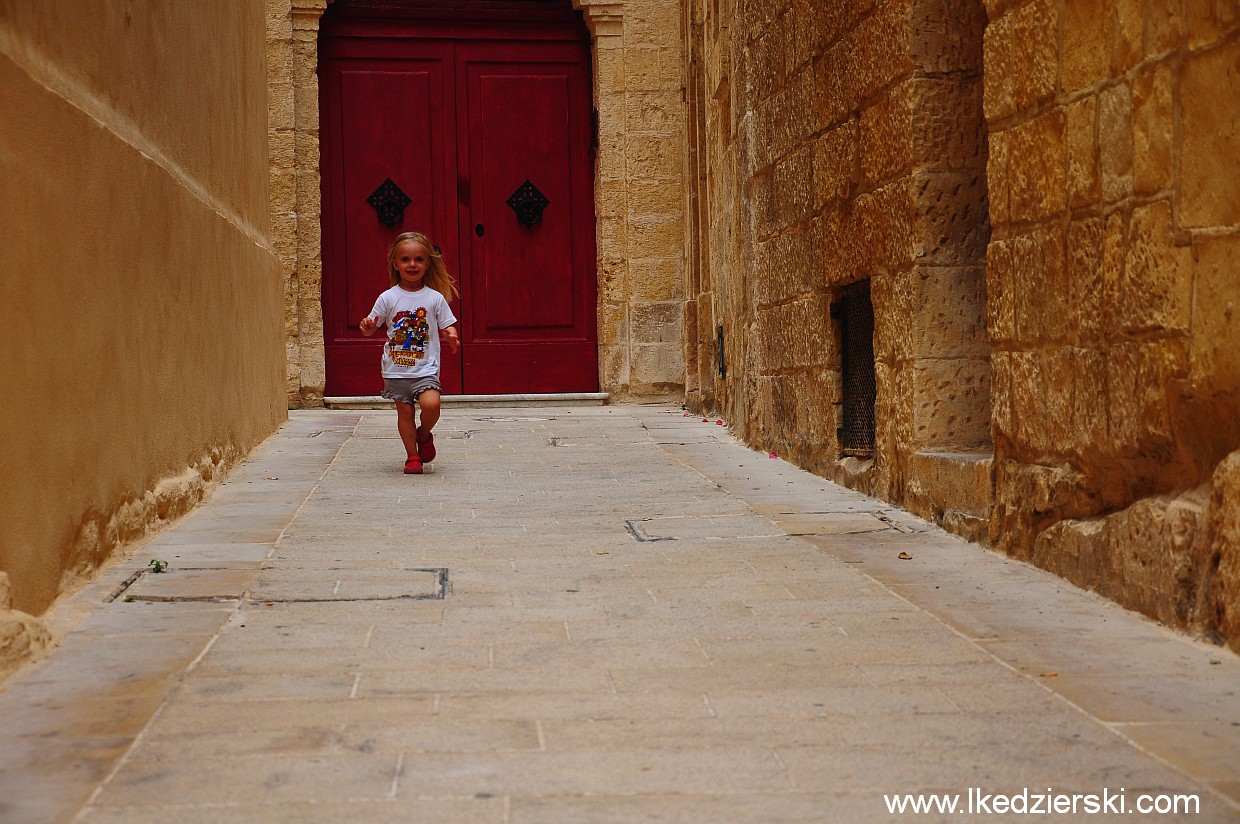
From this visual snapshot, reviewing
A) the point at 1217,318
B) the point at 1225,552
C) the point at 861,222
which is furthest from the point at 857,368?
the point at 1225,552

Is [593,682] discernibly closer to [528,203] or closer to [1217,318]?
[1217,318]

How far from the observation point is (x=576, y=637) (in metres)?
3.18

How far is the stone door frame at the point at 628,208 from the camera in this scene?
1033 cm

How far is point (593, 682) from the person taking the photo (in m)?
2.78

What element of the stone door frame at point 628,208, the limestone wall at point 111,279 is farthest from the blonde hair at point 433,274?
the stone door frame at point 628,208

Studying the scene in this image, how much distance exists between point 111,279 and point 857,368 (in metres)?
3.12

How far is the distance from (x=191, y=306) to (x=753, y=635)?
335 centimetres

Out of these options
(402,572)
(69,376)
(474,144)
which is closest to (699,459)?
(402,572)

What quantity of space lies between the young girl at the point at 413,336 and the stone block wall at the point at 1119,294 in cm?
305

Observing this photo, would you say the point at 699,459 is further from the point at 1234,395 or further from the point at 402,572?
the point at 1234,395

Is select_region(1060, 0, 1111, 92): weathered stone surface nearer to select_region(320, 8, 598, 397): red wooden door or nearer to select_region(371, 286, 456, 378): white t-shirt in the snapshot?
select_region(371, 286, 456, 378): white t-shirt

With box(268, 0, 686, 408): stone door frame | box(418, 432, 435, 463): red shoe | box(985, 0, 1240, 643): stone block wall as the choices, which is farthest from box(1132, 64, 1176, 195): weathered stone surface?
box(268, 0, 686, 408): stone door frame

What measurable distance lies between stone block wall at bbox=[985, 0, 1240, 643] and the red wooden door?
6783mm

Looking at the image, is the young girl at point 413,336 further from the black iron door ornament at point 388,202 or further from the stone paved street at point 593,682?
the black iron door ornament at point 388,202
